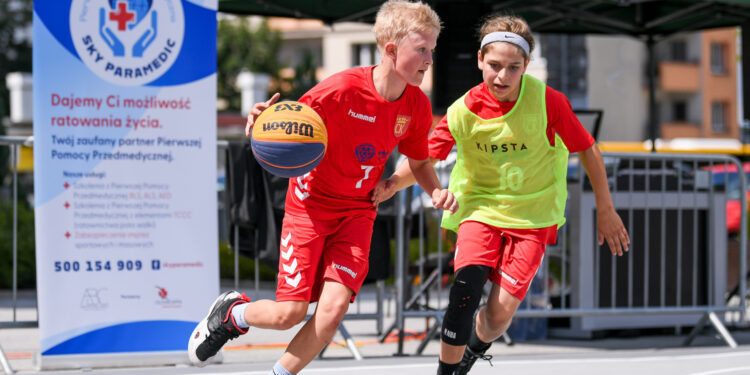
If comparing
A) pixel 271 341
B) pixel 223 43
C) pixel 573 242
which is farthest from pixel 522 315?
pixel 223 43

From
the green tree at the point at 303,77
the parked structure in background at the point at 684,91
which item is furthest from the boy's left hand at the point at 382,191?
the green tree at the point at 303,77

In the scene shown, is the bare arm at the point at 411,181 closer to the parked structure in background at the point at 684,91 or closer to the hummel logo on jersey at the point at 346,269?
the hummel logo on jersey at the point at 346,269

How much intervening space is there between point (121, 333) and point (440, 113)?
5.62m

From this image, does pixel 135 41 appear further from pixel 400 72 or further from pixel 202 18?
pixel 400 72

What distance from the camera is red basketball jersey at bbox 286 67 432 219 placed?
5090mm

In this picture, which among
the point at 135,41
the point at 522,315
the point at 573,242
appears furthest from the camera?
the point at 573,242

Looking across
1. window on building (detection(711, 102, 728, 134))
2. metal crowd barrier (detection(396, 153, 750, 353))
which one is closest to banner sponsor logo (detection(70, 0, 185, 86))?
metal crowd barrier (detection(396, 153, 750, 353))

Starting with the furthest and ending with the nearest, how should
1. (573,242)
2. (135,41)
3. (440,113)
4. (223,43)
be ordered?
(223,43)
(440,113)
(573,242)
(135,41)

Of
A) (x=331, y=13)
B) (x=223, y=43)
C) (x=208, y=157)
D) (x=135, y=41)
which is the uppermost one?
(x=223, y=43)

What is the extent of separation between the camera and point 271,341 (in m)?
9.70

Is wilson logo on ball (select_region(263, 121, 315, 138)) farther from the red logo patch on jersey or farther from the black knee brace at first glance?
the black knee brace

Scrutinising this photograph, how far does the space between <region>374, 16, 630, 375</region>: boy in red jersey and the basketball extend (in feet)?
2.72

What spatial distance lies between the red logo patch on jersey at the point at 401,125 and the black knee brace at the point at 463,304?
3.01ft

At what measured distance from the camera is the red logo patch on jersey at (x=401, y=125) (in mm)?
5209
